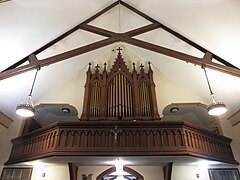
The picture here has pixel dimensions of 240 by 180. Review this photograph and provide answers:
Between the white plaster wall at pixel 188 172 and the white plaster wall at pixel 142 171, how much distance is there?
407 millimetres

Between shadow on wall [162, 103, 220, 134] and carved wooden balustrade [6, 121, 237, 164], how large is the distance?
1676 mm

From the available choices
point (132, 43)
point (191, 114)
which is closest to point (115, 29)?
point (132, 43)

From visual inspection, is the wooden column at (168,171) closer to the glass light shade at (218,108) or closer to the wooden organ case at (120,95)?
the wooden organ case at (120,95)

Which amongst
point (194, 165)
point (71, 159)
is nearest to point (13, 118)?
point (71, 159)

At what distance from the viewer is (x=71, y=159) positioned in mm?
4789

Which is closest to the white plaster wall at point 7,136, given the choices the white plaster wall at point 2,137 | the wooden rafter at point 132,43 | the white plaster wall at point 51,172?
the white plaster wall at point 2,137

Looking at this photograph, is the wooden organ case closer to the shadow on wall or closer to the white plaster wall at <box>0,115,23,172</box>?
the shadow on wall

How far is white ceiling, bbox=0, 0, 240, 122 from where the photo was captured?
13.5 feet

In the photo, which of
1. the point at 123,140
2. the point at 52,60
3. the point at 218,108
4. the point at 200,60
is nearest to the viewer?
the point at 218,108

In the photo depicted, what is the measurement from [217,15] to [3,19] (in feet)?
14.0

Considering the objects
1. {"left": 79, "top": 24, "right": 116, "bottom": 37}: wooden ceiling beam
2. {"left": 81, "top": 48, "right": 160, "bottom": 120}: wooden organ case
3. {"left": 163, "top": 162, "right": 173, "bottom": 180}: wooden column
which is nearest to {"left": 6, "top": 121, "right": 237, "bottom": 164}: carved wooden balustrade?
{"left": 81, "top": 48, "right": 160, "bottom": 120}: wooden organ case

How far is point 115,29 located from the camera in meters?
6.41

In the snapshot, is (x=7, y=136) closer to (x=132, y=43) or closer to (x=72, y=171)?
(x=72, y=171)

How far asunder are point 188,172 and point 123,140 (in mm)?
2358
